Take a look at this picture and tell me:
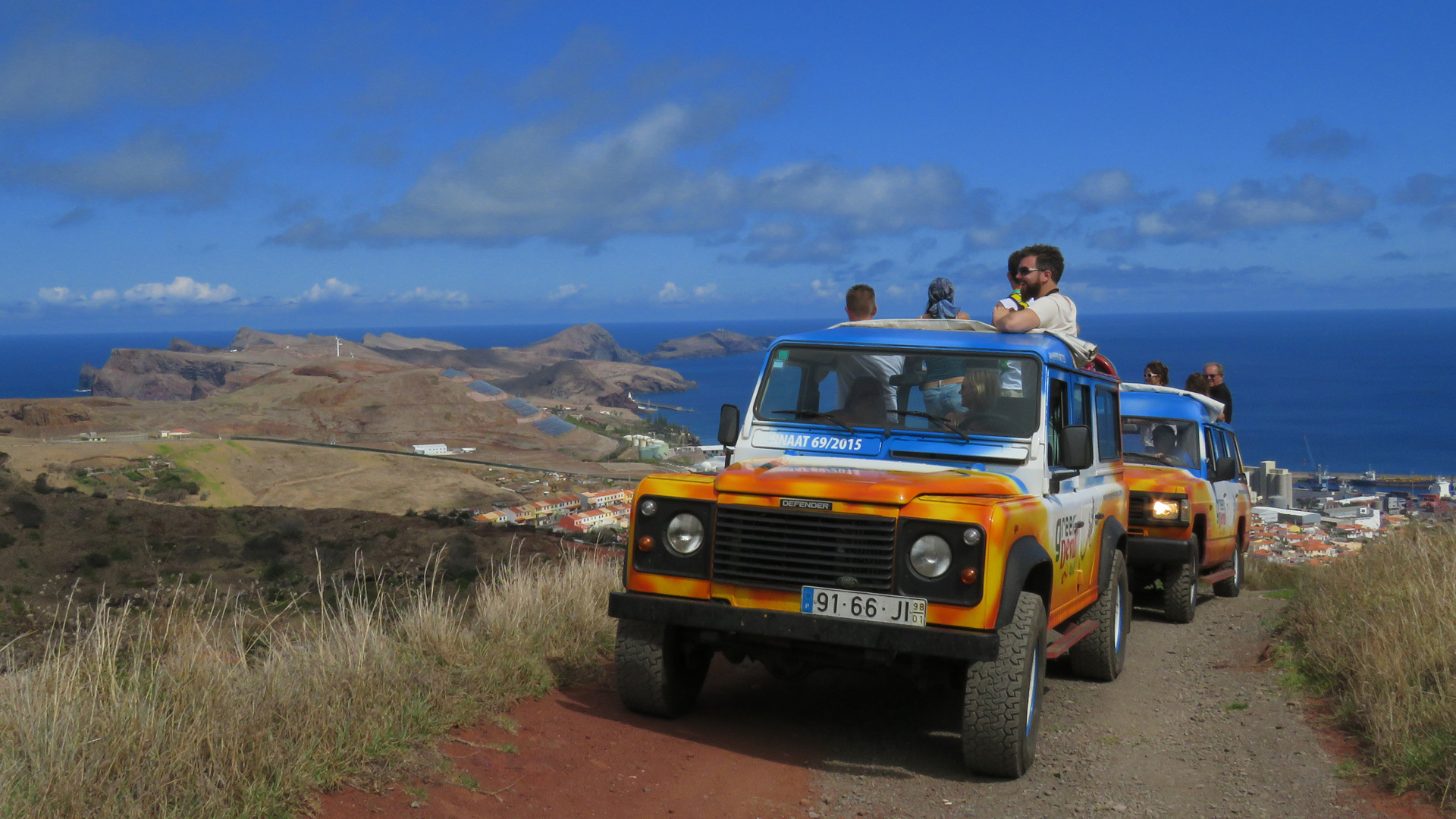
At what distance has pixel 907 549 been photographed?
5.11 m

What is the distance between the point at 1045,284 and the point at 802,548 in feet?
10.8

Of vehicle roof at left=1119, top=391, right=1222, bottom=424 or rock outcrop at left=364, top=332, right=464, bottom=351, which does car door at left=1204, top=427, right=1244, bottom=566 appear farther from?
rock outcrop at left=364, top=332, right=464, bottom=351

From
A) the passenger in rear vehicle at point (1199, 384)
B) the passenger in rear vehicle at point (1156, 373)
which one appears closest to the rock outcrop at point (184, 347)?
the passenger in rear vehicle at point (1156, 373)

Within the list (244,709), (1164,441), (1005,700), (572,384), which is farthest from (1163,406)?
(572,384)

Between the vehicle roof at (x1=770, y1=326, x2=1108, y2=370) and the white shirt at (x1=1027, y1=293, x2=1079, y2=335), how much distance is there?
303 mm

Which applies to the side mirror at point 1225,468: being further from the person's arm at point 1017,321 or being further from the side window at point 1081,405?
the person's arm at point 1017,321

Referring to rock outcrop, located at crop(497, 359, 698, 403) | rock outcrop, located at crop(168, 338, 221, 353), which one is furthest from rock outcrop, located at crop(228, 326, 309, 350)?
rock outcrop, located at crop(497, 359, 698, 403)

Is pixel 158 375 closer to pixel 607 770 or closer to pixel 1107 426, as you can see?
pixel 1107 426

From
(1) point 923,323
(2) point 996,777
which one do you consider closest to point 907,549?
(2) point 996,777

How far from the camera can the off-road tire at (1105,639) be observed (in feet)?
24.8

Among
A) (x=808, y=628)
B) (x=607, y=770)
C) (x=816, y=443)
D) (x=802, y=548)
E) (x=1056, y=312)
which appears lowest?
(x=607, y=770)

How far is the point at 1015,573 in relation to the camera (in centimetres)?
514

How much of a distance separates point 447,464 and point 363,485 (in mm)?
1920

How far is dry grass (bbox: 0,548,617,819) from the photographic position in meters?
3.80
